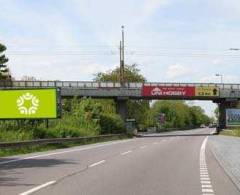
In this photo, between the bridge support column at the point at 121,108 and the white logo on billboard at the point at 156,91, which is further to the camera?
the bridge support column at the point at 121,108

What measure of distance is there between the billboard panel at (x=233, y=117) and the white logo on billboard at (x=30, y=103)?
44.1 meters

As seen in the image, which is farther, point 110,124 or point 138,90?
point 138,90

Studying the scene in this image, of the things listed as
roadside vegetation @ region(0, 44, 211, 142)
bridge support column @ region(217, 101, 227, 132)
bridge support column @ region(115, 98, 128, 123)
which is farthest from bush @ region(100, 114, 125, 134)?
bridge support column @ region(217, 101, 227, 132)

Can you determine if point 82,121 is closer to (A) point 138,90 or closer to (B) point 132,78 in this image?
(A) point 138,90

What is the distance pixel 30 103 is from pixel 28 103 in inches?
8.6

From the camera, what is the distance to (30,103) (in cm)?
5047

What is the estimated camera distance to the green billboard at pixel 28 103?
49694 millimetres

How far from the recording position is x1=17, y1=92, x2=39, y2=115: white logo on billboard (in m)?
50.2

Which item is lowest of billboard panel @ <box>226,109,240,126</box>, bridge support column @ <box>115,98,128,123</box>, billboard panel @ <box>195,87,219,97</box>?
billboard panel @ <box>226,109,240,126</box>

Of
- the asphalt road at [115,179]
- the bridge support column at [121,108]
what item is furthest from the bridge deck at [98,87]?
the asphalt road at [115,179]

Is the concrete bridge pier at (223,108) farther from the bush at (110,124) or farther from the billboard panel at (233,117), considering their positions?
the bush at (110,124)

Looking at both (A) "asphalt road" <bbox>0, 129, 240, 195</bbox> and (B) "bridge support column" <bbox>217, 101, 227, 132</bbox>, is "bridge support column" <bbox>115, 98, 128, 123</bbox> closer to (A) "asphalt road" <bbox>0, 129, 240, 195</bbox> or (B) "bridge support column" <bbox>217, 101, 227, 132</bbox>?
(B) "bridge support column" <bbox>217, 101, 227, 132</bbox>

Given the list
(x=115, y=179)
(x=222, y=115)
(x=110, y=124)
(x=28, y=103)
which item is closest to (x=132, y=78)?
(x=222, y=115)

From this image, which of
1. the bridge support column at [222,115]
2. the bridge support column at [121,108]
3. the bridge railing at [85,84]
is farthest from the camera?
the bridge support column at [222,115]
